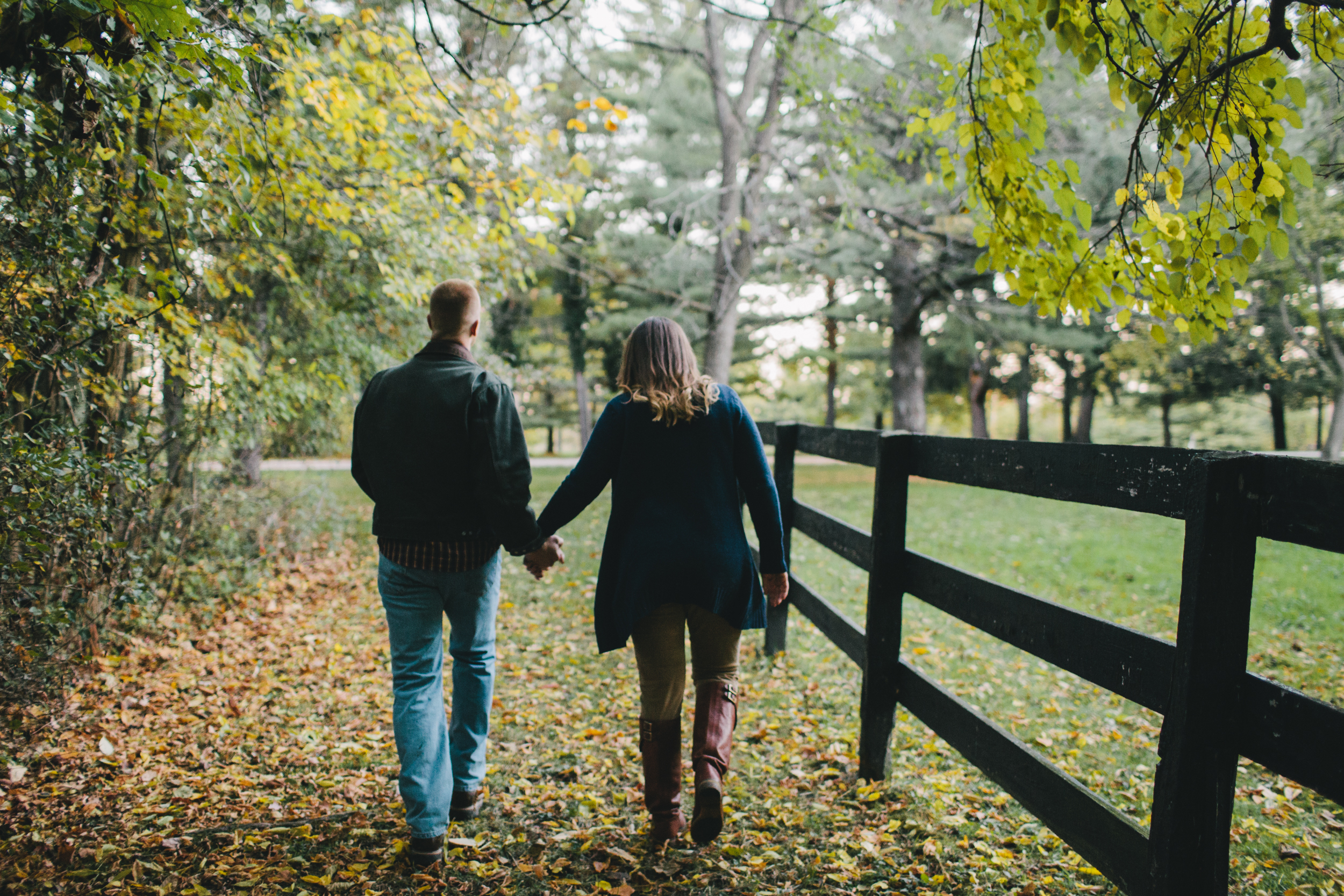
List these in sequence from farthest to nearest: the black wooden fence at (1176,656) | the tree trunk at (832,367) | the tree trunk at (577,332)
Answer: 1. the tree trunk at (832,367)
2. the tree trunk at (577,332)
3. the black wooden fence at (1176,656)

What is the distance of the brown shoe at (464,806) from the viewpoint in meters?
3.13

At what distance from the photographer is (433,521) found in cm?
282

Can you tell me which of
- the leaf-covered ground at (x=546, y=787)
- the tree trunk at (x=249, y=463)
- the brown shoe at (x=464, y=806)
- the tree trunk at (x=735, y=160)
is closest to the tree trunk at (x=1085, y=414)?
the tree trunk at (x=735, y=160)

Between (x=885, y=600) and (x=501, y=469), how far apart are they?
177cm

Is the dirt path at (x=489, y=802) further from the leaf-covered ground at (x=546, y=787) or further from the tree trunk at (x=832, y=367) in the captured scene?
the tree trunk at (x=832, y=367)

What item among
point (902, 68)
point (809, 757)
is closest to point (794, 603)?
point (809, 757)

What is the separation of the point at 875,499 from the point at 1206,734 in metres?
1.75

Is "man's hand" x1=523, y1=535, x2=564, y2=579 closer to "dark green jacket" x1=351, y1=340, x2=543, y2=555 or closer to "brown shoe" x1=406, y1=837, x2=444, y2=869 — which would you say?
"dark green jacket" x1=351, y1=340, x2=543, y2=555

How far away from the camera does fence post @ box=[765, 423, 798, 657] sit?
15.9ft

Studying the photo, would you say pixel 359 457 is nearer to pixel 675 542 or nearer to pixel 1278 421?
pixel 675 542

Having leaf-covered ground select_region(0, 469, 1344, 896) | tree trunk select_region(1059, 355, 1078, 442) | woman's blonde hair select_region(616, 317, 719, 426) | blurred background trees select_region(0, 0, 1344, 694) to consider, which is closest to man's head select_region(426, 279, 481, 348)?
woman's blonde hair select_region(616, 317, 719, 426)

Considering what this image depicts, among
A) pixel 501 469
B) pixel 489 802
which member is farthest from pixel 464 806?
pixel 501 469

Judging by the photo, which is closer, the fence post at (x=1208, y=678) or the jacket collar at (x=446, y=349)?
the fence post at (x=1208, y=678)

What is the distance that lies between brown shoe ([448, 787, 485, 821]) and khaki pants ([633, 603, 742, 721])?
2.87 feet
